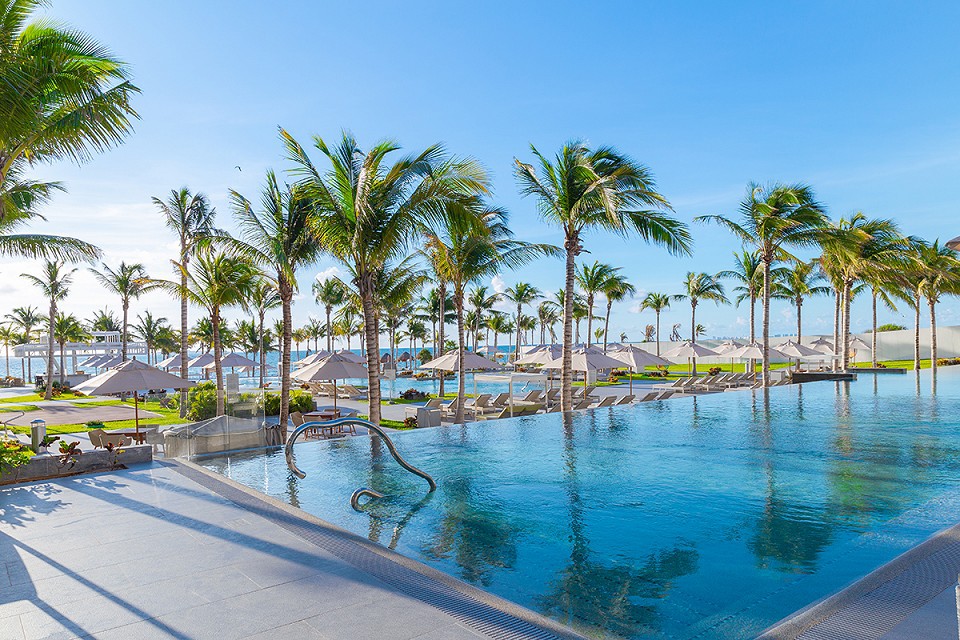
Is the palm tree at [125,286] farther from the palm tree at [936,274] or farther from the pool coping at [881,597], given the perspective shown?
the palm tree at [936,274]

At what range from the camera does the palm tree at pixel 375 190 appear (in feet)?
39.7

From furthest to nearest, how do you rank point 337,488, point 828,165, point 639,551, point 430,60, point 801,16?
1. point 828,165
2. point 801,16
3. point 430,60
4. point 337,488
5. point 639,551

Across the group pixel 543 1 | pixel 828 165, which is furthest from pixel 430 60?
pixel 828 165

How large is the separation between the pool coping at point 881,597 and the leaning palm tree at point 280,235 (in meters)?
12.5

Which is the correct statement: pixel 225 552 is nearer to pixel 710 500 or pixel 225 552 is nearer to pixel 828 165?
pixel 710 500

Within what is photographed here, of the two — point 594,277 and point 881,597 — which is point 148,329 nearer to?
point 594,277

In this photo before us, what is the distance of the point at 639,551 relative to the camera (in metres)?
6.02

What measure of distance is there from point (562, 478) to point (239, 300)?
583 inches

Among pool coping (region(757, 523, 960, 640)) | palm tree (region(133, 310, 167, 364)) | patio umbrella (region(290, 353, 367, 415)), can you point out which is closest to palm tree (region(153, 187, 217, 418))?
patio umbrella (region(290, 353, 367, 415))

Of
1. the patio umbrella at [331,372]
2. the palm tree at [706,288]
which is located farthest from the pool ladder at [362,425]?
the palm tree at [706,288]

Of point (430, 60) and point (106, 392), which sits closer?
point (106, 392)

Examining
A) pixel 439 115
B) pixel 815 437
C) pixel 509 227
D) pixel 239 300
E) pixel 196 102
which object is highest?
pixel 439 115

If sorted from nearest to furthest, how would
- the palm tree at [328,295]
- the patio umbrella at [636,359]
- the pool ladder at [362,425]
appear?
the pool ladder at [362,425] < the patio umbrella at [636,359] < the palm tree at [328,295]

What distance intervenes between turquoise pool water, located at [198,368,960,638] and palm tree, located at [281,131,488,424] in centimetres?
353
